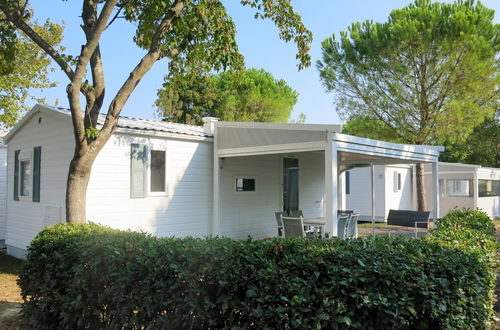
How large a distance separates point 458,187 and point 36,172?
17702mm

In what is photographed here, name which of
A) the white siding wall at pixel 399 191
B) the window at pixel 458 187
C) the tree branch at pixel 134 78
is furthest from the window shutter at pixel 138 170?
the window at pixel 458 187

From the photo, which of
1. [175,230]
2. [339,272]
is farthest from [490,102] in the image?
[339,272]

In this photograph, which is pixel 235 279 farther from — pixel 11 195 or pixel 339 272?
pixel 11 195

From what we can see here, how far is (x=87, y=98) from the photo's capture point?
647 cm

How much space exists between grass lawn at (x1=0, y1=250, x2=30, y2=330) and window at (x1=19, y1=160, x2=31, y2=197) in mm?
1518

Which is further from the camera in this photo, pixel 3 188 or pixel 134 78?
pixel 3 188

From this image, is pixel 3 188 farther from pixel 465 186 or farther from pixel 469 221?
pixel 465 186

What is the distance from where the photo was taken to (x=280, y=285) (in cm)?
333

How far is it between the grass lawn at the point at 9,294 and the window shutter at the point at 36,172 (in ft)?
4.74

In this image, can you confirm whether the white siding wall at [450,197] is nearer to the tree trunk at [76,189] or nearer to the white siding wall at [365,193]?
the white siding wall at [365,193]

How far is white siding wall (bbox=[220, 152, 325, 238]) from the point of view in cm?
1079

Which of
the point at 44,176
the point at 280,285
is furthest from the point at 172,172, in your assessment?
the point at 280,285

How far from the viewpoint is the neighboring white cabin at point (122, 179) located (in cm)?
860

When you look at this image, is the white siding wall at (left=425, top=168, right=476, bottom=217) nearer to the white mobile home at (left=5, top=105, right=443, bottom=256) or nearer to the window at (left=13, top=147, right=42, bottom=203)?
the white mobile home at (left=5, top=105, right=443, bottom=256)
